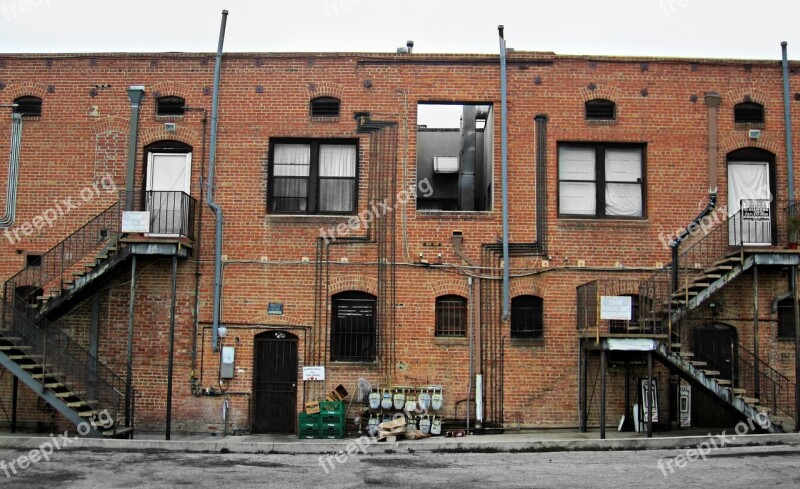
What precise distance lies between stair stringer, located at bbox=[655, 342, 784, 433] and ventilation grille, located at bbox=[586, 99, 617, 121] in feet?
18.2

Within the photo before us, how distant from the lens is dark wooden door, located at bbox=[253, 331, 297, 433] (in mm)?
18953

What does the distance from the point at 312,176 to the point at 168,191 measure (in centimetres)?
322

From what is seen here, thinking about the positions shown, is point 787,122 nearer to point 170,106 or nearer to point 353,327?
point 353,327

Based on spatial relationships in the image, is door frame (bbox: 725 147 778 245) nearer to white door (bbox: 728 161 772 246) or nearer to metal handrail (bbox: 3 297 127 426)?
white door (bbox: 728 161 772 246)

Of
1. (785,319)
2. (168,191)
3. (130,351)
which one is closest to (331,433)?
(130,351)

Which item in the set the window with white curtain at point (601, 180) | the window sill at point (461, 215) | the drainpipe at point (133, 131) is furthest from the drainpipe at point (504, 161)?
the drainpipe at point (133, 131)

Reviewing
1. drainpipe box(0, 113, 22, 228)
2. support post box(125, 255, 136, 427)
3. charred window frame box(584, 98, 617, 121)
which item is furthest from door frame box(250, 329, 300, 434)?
charred window frame box(584, 98, 617, 121)

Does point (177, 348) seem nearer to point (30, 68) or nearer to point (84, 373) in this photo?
point (84, 373)

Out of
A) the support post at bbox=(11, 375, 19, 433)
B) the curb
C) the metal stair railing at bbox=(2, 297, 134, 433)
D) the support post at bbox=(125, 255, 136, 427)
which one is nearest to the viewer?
the curb

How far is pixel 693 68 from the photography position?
19750mm

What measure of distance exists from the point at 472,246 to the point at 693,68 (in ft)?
21.5

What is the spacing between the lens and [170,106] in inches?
786

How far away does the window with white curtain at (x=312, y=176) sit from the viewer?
19688 millimetres

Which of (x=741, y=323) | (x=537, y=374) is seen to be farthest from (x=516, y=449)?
(x=741, y=323)
